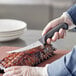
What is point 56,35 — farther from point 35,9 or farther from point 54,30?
point 35,9

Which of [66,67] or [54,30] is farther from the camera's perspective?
[54,30]

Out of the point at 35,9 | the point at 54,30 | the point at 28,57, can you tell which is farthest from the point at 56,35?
the point at 35,9

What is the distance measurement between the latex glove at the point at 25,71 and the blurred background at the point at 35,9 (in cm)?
116

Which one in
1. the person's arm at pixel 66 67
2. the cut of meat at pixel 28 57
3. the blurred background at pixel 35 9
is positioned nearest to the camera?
the person's arm at pixel 66 67

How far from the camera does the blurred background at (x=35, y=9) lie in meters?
1.96

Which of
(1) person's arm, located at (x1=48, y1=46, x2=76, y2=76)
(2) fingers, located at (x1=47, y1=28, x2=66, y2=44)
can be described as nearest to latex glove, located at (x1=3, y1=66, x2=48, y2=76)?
(1) person's arm, located at (x1=48, y1=46, x2=76, y2=76)

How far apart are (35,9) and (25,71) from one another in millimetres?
1214

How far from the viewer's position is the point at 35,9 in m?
1.99

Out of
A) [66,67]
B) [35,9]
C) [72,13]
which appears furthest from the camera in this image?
[35,9]

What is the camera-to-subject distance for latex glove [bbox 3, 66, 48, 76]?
81cm

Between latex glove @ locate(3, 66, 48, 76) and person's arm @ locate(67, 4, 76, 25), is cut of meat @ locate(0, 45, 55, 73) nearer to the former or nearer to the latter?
latex glove @ locate(3, 66, 48, 76)

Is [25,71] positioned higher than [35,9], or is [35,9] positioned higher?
[25,71]

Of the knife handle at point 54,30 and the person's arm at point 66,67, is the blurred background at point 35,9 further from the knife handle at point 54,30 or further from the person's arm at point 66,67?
the person's arm at point 66,67

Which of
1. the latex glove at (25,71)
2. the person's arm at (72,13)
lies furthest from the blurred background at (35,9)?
the latex glove at (25,71)
